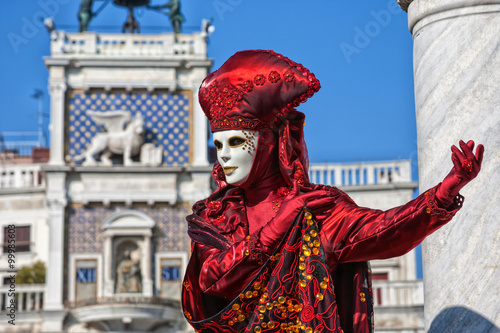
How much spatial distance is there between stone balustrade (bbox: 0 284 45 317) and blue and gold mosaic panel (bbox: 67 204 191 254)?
1.16 m

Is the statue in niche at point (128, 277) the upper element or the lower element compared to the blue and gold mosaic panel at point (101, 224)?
lower

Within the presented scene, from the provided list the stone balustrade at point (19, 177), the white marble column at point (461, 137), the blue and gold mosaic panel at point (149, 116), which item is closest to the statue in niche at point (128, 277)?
the blue and gold mosaic panel at point (149, 116)

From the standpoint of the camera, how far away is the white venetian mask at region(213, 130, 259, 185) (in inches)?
169

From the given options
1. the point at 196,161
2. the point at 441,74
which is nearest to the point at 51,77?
the point at 196,161

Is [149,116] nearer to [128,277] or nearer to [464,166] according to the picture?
[128,277]

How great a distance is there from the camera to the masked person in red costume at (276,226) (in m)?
4.01

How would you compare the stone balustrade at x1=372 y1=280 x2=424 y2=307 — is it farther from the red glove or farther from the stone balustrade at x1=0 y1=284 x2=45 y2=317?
the red glove

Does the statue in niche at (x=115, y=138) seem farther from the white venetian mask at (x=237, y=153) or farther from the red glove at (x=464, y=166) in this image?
the red glove at (x=464, y=166)

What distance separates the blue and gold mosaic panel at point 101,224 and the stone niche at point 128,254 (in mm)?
229

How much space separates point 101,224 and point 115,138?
202 centimetres

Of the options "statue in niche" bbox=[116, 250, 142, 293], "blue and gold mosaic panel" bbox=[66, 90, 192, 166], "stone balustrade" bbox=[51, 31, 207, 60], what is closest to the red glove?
"statue in niche" bbox=[116, 250, 142, 293]

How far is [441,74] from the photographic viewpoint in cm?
500

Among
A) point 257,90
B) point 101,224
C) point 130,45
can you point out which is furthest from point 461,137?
point 130,45

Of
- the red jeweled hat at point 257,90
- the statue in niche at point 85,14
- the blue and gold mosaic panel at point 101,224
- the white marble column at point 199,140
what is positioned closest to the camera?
the red jeweled hat at point 257,90
